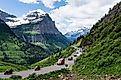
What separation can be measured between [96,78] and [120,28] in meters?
56.9

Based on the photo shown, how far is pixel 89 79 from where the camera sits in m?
62.5

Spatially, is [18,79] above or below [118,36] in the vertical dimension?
below

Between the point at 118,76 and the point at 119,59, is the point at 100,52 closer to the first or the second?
the point at 119,59

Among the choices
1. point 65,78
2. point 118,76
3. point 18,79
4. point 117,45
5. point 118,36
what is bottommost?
point 118,76

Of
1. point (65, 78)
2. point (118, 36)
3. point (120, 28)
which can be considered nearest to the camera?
point (65, 78)

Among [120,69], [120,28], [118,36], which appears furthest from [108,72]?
[120,28]

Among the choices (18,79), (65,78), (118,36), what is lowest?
(65,78)

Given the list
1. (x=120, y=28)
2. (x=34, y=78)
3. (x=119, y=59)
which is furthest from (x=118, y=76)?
(x=120, y=28)

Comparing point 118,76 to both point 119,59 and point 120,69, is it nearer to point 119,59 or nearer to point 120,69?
point 120,69

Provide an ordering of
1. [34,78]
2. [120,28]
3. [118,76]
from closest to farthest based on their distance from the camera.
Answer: [118,76] → [34,78] → [120,28]

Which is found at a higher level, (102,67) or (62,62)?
(62,62)

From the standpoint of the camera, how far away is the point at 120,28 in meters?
115

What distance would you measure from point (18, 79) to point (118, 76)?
35149 mm

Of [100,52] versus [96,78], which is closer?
[96,78]
